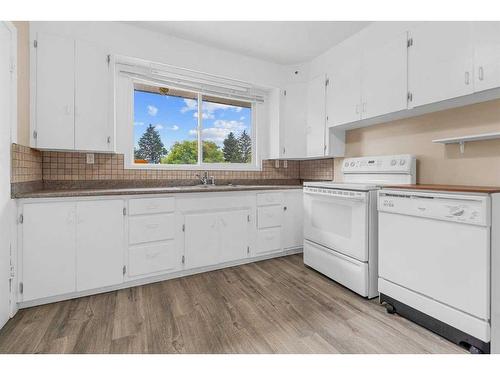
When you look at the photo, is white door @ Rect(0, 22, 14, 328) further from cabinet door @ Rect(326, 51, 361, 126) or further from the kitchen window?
cabinet door @ Rect(326, 51, 361, 126)

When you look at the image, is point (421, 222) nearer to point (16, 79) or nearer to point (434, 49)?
point (434, 49)

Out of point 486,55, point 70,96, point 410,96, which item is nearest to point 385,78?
point 410,96

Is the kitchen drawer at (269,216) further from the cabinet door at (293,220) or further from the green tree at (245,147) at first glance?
the green tree at (245,147)

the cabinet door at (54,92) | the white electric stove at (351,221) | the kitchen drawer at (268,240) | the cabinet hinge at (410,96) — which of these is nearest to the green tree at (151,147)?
the cabinet door at (54,92)

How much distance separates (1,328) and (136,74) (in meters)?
2.49

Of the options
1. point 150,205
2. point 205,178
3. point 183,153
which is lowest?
point 150,205

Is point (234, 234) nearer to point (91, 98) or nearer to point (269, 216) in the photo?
point (269, 216)

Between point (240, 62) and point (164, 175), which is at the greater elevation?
point (240, 62)

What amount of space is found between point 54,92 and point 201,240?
1.86 metres

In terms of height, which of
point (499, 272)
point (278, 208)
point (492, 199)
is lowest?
point (499, 272)

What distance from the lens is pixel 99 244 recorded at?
2.14 metres

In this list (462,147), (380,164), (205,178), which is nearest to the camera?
(462,147)

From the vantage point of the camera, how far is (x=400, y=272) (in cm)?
183
